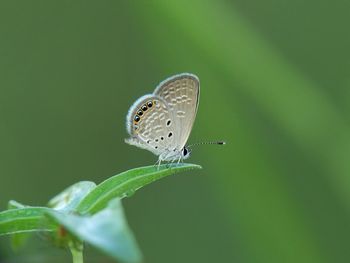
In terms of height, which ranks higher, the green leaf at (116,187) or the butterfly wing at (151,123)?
the butterfly wing at (151,123)

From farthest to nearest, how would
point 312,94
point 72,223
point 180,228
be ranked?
point 180,228, point 312,94, point 72,223

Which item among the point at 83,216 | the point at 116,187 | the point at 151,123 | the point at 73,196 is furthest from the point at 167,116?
the point at 83,216

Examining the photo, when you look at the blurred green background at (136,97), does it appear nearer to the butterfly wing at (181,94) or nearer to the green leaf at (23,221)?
the butterfly wing at (181,94)

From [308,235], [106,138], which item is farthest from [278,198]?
[106,138]

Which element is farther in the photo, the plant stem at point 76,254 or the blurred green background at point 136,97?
the blurred green background at point 136,97

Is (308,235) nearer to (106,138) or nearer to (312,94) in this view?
(312,94)

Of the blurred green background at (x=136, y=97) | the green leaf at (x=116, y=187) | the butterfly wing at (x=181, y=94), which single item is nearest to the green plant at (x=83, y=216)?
the green leaf at (x=116, y=187)
